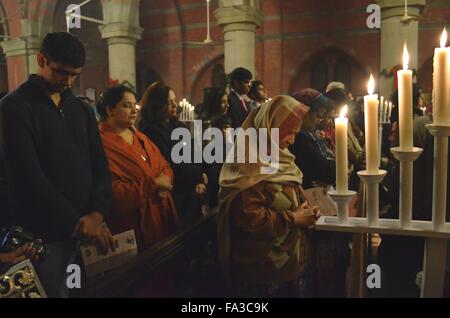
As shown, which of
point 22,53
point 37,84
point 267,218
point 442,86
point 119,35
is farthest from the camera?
point 119,35

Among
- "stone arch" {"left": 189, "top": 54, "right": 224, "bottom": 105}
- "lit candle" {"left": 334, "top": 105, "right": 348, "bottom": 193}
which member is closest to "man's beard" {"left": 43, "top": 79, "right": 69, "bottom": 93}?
"lit candle" {"left": 334, "top": 105, "right": 348, "bottom": 193}

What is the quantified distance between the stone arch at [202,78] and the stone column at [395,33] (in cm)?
592

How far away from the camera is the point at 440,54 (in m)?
1.04

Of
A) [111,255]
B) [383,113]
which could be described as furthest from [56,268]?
[383,113]

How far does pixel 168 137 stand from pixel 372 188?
1349 mm

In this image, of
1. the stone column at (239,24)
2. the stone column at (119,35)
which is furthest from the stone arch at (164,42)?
the stone column at (239,24)

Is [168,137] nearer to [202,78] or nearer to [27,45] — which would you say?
[27,45]

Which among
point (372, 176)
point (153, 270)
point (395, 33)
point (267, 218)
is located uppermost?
point (395, 33)

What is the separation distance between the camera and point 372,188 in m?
1.17

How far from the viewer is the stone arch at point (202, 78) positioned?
10773mm

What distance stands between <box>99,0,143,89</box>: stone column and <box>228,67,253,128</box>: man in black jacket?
1942 millimetres

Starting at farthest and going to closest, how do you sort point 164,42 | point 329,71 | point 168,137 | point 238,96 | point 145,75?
1. point 145,75
2. point 164,42
3. point 329,71
4. point 238,96
5. point 168,137

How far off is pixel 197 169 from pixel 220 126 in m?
0.58
